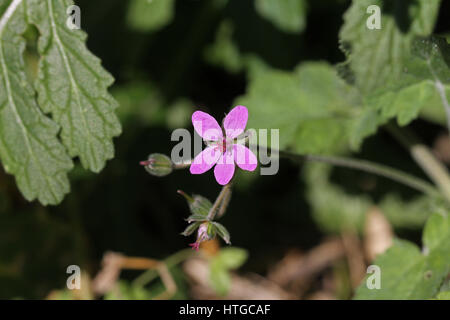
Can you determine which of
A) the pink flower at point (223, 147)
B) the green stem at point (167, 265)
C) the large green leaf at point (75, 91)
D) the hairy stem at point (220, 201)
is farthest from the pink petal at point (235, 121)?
the green stem at point (167, 265)

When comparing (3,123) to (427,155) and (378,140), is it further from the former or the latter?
(378,140)

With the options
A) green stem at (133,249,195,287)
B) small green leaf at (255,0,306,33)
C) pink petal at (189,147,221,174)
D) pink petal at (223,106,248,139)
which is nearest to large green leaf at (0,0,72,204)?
pink petal at (189,147,221,174)

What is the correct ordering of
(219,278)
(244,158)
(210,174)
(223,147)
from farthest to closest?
(210,174) → (219,278) → (223,147) → (244,158)

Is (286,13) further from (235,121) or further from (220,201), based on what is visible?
(220,201)

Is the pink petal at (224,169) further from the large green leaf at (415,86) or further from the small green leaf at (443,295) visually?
the small green leaf at (443,295)

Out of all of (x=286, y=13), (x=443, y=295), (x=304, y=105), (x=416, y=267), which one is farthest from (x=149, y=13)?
(x=443, y=295)

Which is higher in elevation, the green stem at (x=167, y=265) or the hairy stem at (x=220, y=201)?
the green stem at (x=167, y=265)

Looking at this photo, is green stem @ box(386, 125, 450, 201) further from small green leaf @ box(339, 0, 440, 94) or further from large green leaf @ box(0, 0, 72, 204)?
large green leaf @ box(0, 0, 72, 204)
